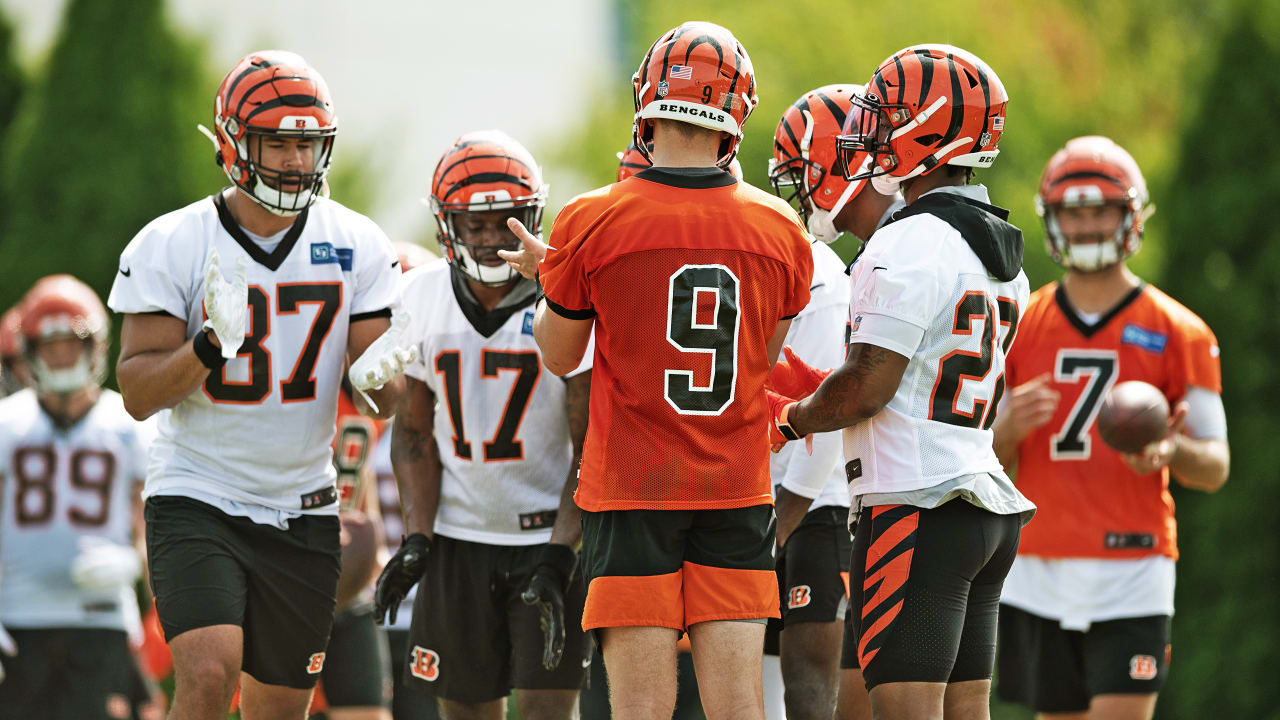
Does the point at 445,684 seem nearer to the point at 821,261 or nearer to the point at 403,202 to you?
the point at 821,261

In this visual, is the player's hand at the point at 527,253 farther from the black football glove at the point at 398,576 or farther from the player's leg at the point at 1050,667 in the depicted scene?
the player's leg at the point at 1050,667

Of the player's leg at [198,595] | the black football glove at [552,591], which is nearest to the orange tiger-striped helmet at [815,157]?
the black football glove at [552,591]

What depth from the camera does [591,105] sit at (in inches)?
792

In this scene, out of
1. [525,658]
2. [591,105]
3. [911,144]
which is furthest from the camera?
[591,105]

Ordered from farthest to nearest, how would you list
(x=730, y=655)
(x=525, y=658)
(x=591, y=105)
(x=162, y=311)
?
(x=591, y=105) < (x=525, y=658) < (x=162, y=311) < (x=730, y=655)

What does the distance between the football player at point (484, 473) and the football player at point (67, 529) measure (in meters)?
3.16

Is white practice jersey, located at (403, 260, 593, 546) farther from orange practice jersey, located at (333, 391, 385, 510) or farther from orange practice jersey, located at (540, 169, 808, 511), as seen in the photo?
orange practice jersey, located at (333, 391, 385, 510)

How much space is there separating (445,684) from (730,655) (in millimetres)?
1742

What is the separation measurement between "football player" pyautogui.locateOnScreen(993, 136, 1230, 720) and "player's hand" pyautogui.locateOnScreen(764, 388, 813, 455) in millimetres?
2090

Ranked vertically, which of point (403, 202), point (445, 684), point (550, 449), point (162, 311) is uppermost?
point (403, 202)

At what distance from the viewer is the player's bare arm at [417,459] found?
19.3ft

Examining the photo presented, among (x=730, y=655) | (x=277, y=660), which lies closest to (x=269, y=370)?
(x=277, y=660)

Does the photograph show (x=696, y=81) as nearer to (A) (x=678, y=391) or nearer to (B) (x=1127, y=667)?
(A) (x=678, y=391)

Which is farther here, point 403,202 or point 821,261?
point 403,202
